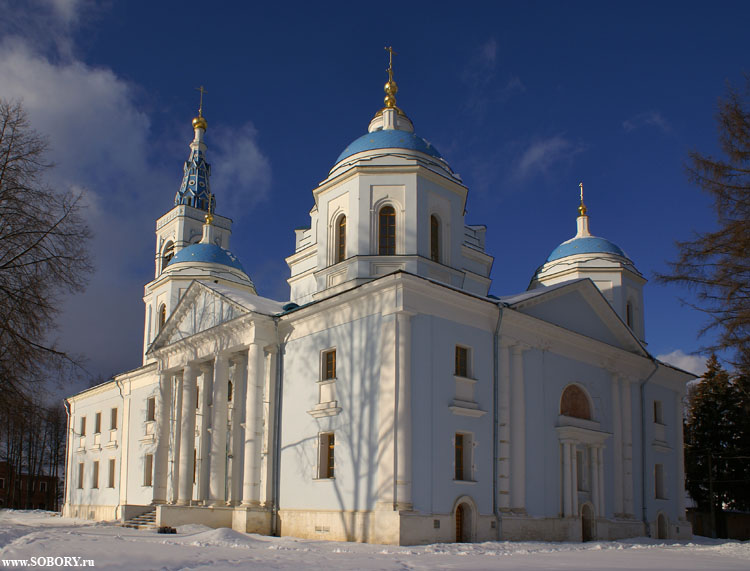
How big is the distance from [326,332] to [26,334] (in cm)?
901

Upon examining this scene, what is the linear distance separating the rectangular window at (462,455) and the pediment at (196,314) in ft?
26.7

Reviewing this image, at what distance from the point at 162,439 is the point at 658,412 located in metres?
18.3

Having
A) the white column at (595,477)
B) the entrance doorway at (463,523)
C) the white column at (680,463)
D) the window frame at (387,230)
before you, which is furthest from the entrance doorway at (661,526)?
the window frame at (387,230)

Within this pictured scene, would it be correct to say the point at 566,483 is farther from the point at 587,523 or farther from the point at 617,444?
the point at 617,444

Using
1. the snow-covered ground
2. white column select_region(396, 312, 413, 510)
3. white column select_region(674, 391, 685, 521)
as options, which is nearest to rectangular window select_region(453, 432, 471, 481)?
white column select_region(396, 312, 413, 510)

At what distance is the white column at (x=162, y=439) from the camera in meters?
26.4

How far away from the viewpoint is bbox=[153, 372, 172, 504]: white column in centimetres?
2641

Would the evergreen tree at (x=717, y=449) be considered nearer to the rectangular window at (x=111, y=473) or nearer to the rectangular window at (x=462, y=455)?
the rectangular window at (x=462, y=455)

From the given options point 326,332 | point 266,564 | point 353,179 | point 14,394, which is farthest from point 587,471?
point 14,394

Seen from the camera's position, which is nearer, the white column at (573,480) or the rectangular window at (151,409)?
the white column at (573,480)

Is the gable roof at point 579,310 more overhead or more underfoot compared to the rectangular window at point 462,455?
more overhead

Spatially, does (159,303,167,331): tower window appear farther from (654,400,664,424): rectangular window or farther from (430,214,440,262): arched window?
(654,400,664,424): rectangular window

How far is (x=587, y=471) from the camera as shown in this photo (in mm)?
23500

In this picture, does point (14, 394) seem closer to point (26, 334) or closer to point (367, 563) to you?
point (26, 334)
